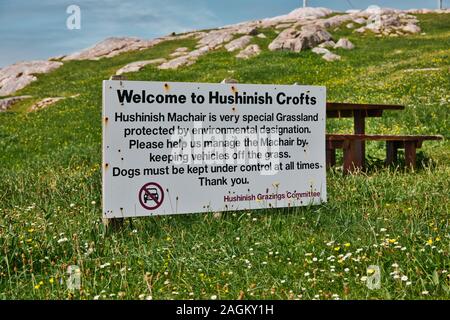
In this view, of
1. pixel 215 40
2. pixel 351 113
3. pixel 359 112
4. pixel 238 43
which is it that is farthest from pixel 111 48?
pixel 359 112

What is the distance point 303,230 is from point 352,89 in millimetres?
17092

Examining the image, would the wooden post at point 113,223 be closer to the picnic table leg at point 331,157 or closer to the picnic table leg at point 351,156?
the picnic table leg at point 351,156

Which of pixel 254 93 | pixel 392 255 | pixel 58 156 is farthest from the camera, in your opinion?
pixel 58 156

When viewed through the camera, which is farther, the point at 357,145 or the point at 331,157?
the point at 331,157

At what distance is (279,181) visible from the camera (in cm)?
737

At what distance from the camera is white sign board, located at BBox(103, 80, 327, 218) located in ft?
21.6

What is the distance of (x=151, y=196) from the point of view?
264 inches

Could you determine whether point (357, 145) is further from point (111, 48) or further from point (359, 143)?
point (111, 48)

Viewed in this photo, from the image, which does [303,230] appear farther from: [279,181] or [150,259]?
[150,259]

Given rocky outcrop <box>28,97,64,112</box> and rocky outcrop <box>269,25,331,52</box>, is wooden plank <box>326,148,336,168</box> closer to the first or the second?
rocky outcrop <box>28,97,64,112</box>

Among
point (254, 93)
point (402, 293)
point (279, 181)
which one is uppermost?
point (254, 93)

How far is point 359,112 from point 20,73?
135 ft

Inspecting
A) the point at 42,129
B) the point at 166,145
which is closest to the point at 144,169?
the point at 166,145

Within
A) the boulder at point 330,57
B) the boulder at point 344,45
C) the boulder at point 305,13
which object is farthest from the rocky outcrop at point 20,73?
the boulder at point 305,13
